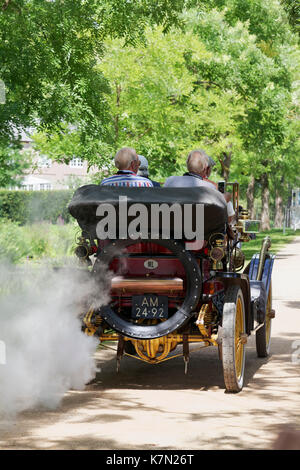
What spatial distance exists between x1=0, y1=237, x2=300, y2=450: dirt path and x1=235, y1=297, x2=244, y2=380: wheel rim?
8.0 inches

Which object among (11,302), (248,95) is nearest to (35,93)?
(11,302)

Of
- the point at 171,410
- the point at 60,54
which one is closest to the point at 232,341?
the point at 171,410

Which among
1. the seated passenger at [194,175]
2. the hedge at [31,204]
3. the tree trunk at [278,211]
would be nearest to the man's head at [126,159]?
the seated passenger at [194,175]

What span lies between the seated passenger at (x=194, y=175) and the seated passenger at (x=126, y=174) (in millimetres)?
239

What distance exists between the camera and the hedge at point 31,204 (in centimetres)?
3822

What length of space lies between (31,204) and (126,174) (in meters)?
32.6

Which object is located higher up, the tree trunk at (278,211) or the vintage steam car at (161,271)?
the tree trunk at (278,211)

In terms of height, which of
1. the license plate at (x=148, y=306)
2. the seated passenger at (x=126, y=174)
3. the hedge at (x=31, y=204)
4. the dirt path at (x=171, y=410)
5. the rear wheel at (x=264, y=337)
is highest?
the hedge at (x=31, y=204)

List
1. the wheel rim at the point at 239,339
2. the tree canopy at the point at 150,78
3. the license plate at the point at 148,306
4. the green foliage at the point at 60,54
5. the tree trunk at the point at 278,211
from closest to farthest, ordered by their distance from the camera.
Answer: the license plate at the point at 148,306 → the wheel rim at the point at 239,339 → the green foliage at the point at 60,54 → the tree canopy at the point at 150,78 → the tree trunk at the point at 278,211

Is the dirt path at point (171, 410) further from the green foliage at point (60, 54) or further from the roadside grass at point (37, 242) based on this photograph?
the roadside grass at point (37, 242)

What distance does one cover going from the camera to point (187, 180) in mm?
8062

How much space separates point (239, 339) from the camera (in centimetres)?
796

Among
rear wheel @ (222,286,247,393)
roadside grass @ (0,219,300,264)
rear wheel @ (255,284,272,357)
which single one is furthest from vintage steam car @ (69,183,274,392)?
roadside grass @ (0,219,300,264)

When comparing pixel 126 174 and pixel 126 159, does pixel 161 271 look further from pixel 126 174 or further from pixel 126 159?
pixel 126 159
